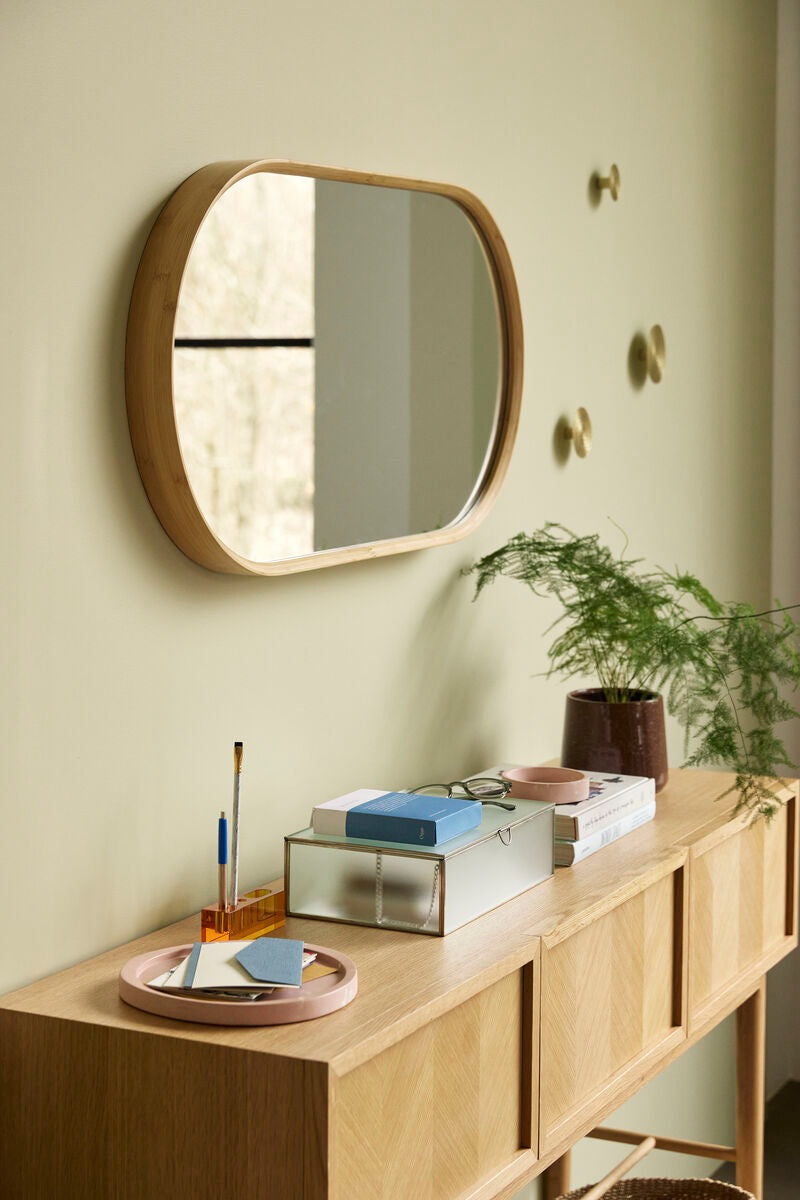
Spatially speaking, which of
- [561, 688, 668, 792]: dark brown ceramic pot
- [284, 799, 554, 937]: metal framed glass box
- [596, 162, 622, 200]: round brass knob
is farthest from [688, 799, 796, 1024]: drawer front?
[596, 162, 622, 200]: round brass knob

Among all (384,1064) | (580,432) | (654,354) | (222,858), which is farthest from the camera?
(654,354)

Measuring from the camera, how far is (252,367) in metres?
1.56

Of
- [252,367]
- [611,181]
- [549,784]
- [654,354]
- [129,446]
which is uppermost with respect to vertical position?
[611,181]

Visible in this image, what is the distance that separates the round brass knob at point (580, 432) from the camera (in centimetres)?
233

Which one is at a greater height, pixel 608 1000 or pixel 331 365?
pixel 331 365

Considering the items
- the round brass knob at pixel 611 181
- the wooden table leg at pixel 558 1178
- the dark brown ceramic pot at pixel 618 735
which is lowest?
the wooden table leg at pixel 558 1178

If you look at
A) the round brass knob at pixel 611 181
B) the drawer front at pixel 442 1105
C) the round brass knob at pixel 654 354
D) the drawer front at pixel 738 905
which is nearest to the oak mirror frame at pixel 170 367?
the drawer front at pixel 442 1105

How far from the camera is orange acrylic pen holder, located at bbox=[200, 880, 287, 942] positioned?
1.43 meters

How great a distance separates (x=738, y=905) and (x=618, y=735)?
30 cm

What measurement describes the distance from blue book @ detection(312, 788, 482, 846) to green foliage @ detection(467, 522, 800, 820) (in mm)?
543

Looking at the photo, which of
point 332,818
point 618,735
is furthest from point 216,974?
point 618,735

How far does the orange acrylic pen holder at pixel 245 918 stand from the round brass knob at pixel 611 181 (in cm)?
143

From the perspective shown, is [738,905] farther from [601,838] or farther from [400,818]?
[400,818]

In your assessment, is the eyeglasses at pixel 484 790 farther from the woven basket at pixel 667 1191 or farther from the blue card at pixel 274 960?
the woven basket at pixel 667 1191
